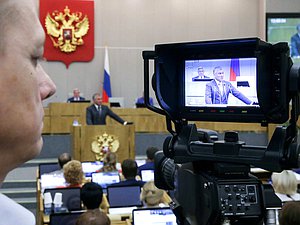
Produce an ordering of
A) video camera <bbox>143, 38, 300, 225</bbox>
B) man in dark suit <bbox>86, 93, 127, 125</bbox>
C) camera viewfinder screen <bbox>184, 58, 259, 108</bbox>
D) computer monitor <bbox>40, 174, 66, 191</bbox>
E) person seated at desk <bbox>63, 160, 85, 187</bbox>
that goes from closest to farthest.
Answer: video camera <bbox>143, 38, 300, 225</bbox>
camera viewfinder screen <bbox>184, 58, 259, 108</bbox>
person seated at desk <bbox>63, 160, 85, 187</bbox>
computer monitor <bbox>40, 174, 66, 191</bbox>
man in dark suit <bbox>86, 93, 127, 125</bbox>

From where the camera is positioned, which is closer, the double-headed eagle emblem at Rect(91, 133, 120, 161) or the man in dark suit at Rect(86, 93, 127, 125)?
the double-headed eagle emblem at Rect(91, 133, 120, 161)

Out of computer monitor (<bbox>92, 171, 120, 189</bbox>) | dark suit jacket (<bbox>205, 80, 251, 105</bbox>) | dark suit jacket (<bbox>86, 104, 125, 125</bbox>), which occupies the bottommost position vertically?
computer monitor (<bbox>92, 171, 120, 189</bbox>)

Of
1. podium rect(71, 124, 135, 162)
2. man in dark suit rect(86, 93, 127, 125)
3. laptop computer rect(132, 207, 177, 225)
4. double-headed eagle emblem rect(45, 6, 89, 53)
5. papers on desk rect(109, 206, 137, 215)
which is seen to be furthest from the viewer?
double-headed eagle emblem rect(45, 6, 89, 53)

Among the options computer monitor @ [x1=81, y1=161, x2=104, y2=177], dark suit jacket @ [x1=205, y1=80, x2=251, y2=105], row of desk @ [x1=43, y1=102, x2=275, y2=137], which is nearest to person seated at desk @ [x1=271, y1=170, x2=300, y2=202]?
computer monitor @ [x1=81, y1=161, x2=104, y2=177]

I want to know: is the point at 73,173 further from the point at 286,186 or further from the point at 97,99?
the point at 97,99

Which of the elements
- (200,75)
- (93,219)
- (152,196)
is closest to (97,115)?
(152,196)

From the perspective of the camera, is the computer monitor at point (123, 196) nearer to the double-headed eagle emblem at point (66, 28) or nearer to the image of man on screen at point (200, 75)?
the image of man on screen at point (200, 75)

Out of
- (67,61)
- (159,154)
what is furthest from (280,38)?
(159,154)

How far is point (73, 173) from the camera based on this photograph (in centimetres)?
539

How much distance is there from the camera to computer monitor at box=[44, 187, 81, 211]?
488 centimetres

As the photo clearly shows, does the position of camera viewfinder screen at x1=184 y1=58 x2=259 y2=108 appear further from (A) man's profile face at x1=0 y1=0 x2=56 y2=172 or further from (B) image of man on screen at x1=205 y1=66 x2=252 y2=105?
(A) man's profile face at x1=0 y1=0 x2=56 y2=172

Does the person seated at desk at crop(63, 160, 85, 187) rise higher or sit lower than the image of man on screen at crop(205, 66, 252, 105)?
lower

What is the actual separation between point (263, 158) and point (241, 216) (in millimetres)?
172

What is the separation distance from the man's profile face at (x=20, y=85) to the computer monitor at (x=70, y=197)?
4.43 metres
